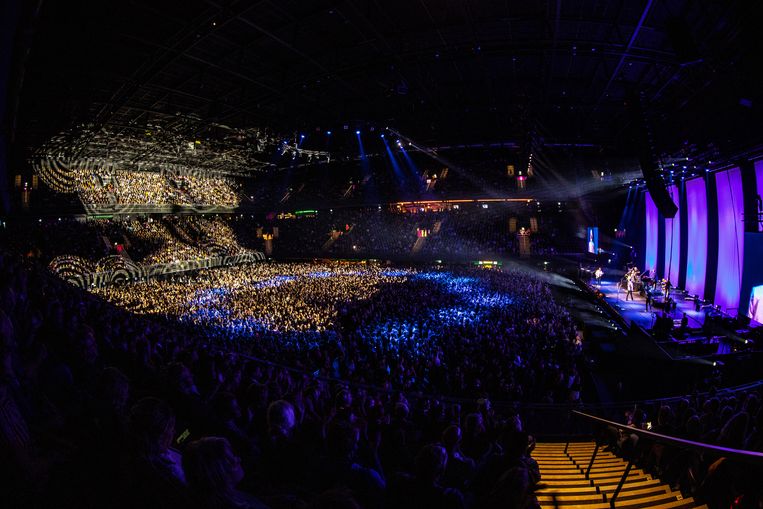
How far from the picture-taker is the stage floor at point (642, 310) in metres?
15.5

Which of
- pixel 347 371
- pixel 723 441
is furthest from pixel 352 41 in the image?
pixel 723 441

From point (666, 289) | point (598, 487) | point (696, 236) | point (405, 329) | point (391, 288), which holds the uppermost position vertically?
point (696, 236)

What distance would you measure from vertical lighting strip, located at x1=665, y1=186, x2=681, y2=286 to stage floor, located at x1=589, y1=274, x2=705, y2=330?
6.94 ft

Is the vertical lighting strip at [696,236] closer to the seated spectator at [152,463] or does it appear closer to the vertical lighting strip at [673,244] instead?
the vertical lighting strip at [673,244]

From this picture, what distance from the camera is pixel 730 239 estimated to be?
1491 centimetres

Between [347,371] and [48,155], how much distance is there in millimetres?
29309

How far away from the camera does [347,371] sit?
9.75 metres

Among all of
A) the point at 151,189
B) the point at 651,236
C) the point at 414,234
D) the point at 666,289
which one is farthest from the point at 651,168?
the point at 151,189

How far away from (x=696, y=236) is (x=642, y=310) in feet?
14.9

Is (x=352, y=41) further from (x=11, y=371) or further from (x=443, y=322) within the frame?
(x=11, y=371)

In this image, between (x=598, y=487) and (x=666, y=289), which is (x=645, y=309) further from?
(x=598, y=487)

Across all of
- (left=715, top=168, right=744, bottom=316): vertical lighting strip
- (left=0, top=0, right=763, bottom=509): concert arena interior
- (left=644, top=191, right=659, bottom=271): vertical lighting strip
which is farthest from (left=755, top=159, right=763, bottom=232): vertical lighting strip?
(left=644, top=191, right=659, bottom=271): vertical lighting strip

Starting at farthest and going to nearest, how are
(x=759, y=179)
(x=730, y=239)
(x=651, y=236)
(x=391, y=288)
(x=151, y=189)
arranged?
(x=151, y=189) → (x=651, y=236) → (x=391, y=288) → (x=730, y=239) → (x=759, y=179)

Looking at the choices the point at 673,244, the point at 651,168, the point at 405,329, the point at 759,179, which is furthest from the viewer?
the point at 673,244
